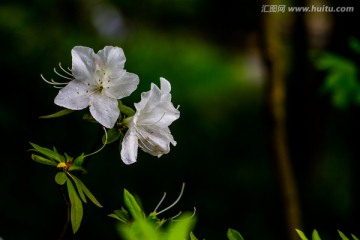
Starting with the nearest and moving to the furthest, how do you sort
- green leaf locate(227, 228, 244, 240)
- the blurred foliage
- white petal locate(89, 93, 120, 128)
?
1. green leaf locate(227, 228, 244, 240)
2. white petal locate(89, 93, 120, 128)
3. the blurred foliage

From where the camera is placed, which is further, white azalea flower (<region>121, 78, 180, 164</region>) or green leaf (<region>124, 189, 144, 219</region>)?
white azalea flower (<region>121, 78, 180, 164</region>)

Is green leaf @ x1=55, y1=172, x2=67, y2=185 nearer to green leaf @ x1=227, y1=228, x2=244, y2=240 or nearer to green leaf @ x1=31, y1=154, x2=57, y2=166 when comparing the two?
green leaf @ x1=31, y1=154, x2=57, y2=166

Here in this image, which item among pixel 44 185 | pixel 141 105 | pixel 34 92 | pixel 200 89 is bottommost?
pixel 200 89

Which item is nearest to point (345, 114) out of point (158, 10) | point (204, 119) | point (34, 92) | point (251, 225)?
point (204, 119)

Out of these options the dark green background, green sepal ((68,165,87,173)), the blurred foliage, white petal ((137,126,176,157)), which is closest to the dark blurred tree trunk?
the dark green background

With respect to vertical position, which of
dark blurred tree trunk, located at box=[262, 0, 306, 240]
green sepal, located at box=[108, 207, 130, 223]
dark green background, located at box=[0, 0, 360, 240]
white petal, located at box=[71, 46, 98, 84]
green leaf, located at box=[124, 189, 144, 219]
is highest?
white petal, located at box=[71, 46, 98, 84]

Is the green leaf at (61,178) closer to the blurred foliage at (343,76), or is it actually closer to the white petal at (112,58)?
the white petal at (112,58)

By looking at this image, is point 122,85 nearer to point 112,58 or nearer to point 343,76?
point 112,58

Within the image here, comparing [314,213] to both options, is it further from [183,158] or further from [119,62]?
[119,62]
